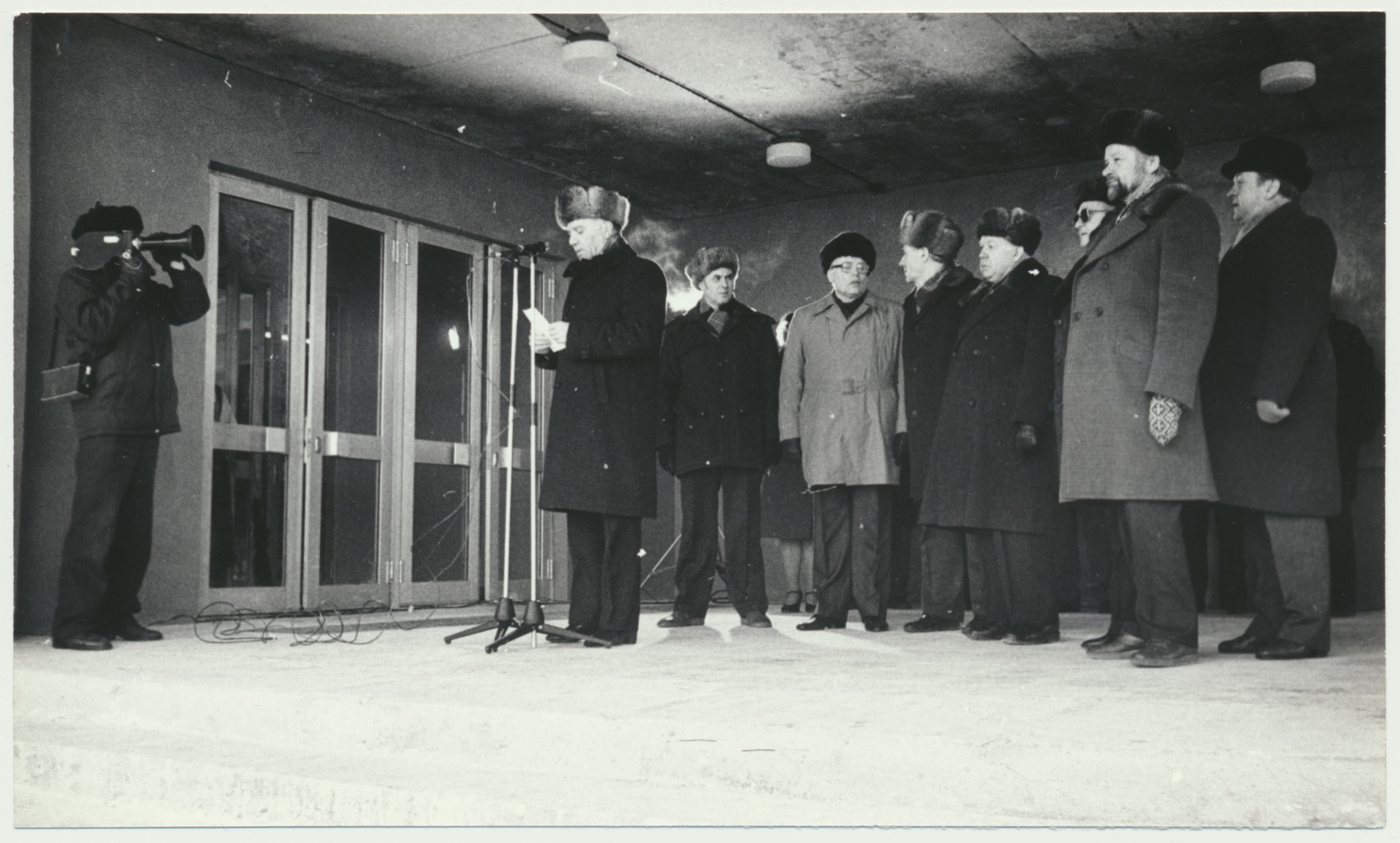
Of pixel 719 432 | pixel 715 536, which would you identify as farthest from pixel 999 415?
pixel 715 536

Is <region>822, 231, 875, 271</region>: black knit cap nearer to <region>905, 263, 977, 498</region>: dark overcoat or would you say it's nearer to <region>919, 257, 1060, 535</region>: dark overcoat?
<region>905, 263, 977, 498</region>: dark overcoat

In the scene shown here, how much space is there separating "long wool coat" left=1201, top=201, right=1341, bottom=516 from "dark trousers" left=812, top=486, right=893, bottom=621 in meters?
1.49

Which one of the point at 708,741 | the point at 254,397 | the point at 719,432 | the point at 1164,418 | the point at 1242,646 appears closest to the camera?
the point at 708,741

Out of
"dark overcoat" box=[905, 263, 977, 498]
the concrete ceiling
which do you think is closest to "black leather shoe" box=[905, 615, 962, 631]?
"dark overcoat" box=[905, 263, 977, 498]

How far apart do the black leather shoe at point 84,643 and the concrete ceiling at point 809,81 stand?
2216mm

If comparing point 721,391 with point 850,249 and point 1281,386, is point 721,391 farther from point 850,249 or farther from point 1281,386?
point 1281,386

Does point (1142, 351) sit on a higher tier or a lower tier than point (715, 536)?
higher

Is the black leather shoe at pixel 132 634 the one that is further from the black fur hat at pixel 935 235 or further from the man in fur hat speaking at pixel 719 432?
the black fur hat at pixel 935 235

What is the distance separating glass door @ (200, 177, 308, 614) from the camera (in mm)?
5594

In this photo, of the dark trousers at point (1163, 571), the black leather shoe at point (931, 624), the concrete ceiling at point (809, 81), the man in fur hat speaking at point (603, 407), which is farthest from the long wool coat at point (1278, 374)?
the man in fur hat speaking at point (603, 407)

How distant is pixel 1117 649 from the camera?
140 inches

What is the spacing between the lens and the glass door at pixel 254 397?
5594 mm

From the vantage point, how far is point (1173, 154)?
3.38 m

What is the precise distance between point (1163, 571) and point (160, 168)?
4138 mm
